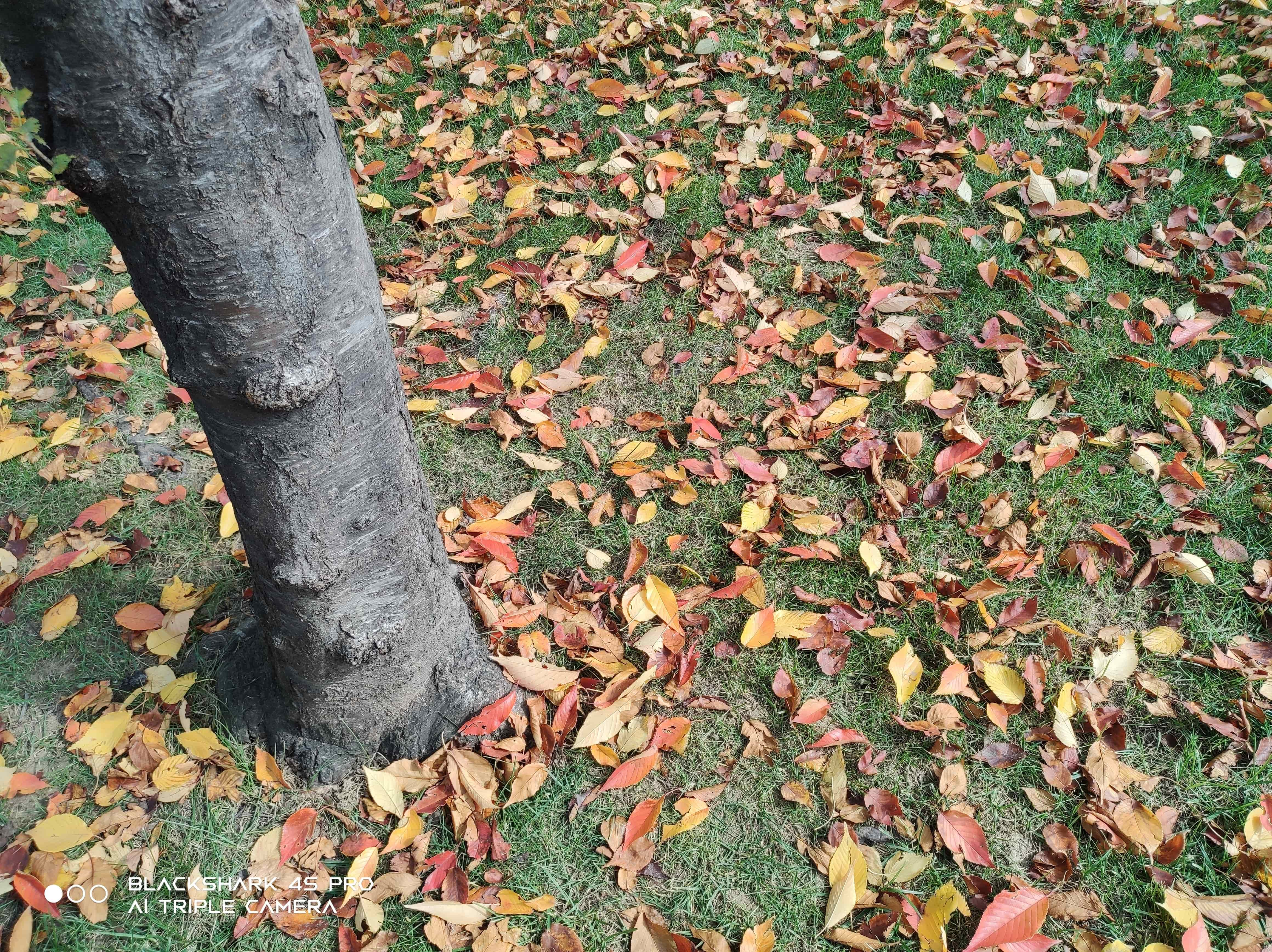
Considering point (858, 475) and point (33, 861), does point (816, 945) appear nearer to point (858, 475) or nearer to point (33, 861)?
point (858, 475)

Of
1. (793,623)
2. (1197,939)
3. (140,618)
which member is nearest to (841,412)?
(793,623)

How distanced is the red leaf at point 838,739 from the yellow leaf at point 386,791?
3.12 ft

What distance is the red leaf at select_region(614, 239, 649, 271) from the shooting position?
3.10 meters

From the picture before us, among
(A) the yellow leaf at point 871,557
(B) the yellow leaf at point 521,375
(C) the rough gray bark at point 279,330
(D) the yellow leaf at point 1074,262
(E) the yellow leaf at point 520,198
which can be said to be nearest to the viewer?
(C) the rough gray bark at point 279,330

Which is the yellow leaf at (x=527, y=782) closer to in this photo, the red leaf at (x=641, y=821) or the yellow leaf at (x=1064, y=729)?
the red leaf at (x=641, y=821)

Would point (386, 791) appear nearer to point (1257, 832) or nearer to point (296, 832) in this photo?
point (296, 832)

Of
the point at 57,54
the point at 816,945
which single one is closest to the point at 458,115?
the point at 57,54

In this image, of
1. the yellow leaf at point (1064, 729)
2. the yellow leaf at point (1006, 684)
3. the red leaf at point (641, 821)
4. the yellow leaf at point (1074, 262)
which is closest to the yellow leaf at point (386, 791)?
the red leaf at point (641, 821)

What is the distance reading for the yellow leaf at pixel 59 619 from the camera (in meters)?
2.23

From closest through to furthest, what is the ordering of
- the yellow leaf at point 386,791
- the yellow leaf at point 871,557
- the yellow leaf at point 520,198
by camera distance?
1. the yellow leaf at point 386,791
2. the yellow leaf at point 871,557
3. the yellow leaf at point 520,198

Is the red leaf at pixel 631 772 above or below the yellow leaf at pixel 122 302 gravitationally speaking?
below

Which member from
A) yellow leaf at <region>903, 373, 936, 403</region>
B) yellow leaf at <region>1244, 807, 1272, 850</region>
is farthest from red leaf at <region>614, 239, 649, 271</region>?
yellow leaf at <region>1244, 807, 1272, 850</region>

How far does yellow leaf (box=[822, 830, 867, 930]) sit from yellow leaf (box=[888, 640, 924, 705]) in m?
0.37

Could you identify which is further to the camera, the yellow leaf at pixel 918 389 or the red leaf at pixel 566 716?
the yellow leaf at pixel 918 389
